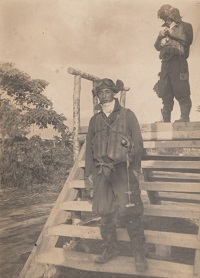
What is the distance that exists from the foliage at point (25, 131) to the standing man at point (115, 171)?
624 cm

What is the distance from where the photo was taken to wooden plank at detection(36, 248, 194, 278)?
2.92m

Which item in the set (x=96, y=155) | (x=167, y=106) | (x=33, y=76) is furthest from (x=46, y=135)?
(x=96, y=155)

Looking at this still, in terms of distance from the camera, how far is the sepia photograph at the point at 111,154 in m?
3.21

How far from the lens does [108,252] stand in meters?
3.21

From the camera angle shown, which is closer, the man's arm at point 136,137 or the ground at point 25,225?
the man's arm at point 136,137

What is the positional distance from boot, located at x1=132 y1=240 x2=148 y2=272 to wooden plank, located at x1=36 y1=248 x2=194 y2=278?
4 centimetres

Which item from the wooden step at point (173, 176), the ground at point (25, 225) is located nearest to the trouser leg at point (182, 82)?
the wooden step at point (173, 176)

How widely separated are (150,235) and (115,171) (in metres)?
0.74

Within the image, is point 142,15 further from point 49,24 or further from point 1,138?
point 1,138

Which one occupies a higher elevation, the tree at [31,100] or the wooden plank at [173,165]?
the tree at [31,100]

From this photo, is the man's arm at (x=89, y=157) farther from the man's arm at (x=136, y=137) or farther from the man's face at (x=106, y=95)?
the man's arm at (x=136, y=137)

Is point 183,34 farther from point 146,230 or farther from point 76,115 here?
point 146,230

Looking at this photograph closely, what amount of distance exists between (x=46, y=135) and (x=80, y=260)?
7.19 metres

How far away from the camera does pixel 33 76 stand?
9.90 meters
